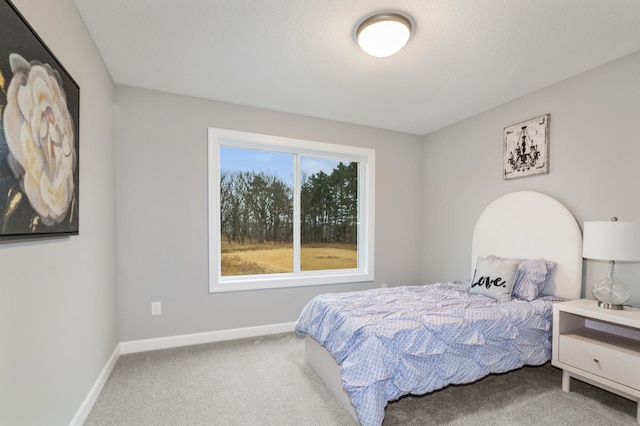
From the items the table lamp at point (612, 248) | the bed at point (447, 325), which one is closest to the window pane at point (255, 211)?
the bed at point (447, 325)

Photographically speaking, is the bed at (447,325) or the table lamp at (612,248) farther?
the table lamp at (612,248)

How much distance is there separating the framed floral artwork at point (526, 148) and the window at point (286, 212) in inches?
59.2

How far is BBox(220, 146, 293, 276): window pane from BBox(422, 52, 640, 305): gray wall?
2052mm

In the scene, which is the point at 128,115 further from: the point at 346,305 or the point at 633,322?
the point at 633,322

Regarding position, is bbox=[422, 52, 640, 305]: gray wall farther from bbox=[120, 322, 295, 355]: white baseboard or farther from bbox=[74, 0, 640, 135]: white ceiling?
bbox=[120, 322, 295, 355]: white baseboard

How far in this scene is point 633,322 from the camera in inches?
71.2

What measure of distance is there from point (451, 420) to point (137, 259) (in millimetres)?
2855

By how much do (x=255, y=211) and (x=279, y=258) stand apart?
63cm

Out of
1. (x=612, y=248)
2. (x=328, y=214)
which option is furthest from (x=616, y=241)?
(x=328, y=214)

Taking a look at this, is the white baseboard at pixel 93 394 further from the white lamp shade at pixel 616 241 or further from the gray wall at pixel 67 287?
the white lamp shade at pixel 616 241

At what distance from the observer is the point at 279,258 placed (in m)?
3.56

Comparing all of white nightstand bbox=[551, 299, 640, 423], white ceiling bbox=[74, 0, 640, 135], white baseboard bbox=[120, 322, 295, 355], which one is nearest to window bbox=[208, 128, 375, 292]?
white baseboard bbox=[120, 322, 295, 355]

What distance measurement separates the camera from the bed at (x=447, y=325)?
175 centimetres

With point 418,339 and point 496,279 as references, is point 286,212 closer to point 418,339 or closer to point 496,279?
point 418,339
